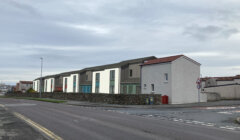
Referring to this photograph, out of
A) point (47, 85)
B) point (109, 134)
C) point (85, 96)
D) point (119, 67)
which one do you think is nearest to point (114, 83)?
point (119, 67)

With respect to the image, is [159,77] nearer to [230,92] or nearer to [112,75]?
[112,75]

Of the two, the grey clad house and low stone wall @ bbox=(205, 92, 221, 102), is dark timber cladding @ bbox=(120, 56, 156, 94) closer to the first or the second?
the grey clad house

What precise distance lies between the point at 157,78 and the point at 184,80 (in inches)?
147

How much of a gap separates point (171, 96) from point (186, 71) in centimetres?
481

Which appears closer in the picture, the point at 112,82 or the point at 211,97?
the point at 211,97

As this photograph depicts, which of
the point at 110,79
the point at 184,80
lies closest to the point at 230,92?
the point at 184,80

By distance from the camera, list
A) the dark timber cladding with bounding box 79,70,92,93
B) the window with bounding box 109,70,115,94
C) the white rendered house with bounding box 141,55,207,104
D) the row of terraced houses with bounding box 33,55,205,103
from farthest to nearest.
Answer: the dark timber cladding with bounding box 79,70,92,93
the window with bounding box 109,70,115,94
the row of terraced houses with bounding box 33,55,205,103
the white rendered house with bounding box 141,55,207,104

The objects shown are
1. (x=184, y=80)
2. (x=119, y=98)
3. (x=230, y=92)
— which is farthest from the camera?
(x=230, y=92)

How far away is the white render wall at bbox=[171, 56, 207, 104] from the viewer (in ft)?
101

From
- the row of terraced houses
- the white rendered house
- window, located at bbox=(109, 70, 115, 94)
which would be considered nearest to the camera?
the white rendered house

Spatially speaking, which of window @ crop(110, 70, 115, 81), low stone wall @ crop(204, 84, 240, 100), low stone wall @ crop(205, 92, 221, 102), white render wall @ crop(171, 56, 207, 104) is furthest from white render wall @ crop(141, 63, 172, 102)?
low stone wall @ crop(204, 84, 240, 100)

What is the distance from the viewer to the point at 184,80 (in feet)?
105

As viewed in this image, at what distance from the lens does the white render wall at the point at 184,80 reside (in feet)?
101

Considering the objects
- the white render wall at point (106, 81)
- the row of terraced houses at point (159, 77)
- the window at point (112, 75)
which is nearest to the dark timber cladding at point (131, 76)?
the row of terraced houses at point (159, 77)
